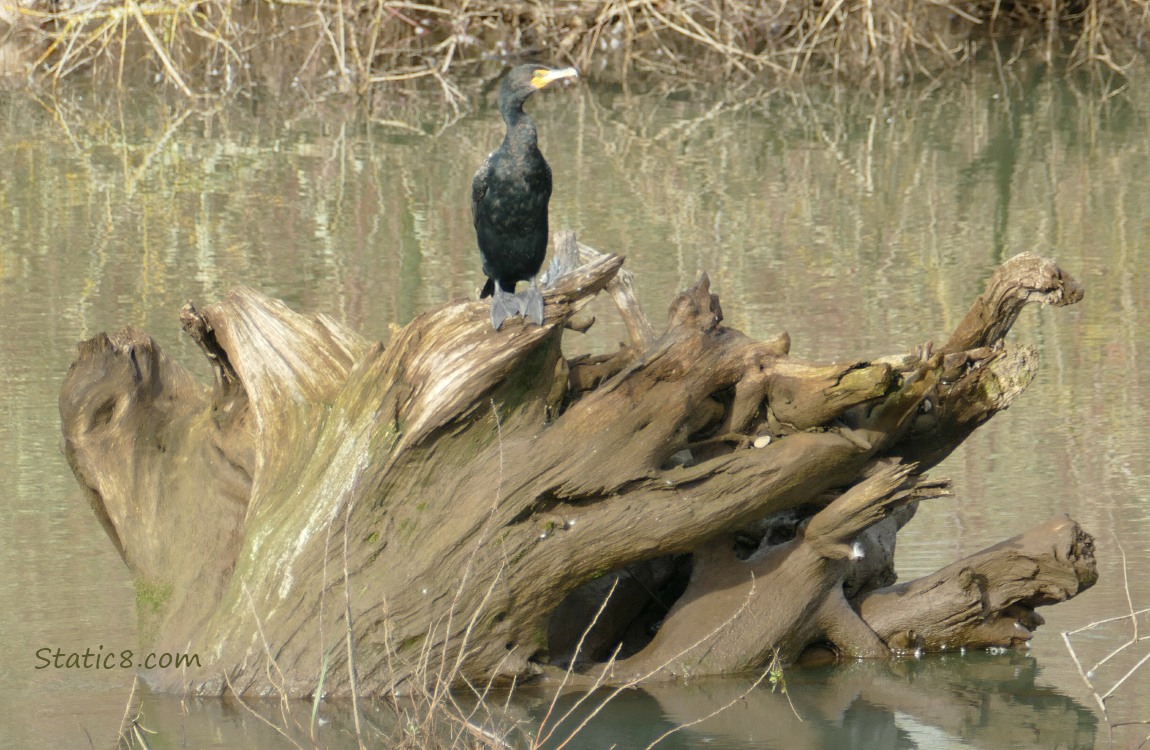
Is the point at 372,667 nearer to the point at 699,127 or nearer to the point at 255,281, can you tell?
the point at 255,281

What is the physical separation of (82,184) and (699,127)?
450cm

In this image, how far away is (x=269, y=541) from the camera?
3477 mm

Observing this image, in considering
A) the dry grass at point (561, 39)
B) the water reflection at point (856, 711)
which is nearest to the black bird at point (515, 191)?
the water reflection at point (856, 711)

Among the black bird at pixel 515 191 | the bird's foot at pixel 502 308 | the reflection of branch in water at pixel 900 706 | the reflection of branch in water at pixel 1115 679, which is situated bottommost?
the reflection of branch in water at pixel 900 706

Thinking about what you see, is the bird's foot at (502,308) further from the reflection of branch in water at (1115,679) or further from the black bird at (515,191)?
the reflection of branch in water at (1115,679)

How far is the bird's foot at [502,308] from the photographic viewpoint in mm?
3344

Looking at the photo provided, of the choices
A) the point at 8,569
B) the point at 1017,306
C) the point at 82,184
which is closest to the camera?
the point at 1017,306

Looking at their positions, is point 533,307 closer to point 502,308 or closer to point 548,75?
point 502,308

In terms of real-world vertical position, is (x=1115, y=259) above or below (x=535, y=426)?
below

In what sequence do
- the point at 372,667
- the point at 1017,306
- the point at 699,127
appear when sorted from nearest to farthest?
the point at 372,667 < the point at 1017,306 < the point at 699,127

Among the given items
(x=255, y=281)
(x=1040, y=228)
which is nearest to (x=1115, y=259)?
(x=1040, y=228)

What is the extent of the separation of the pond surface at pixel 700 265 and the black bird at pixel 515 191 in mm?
1105

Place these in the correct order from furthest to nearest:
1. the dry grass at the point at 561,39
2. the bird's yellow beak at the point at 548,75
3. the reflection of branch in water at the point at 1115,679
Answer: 1. the dry grass at the point at 561,39
2. the bird's yellow beak at the point at 548,75
3. the reflection of branch in water at the point at 1115,679

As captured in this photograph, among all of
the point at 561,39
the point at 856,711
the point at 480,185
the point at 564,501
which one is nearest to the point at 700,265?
the point at 480,185
